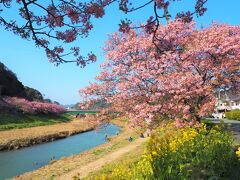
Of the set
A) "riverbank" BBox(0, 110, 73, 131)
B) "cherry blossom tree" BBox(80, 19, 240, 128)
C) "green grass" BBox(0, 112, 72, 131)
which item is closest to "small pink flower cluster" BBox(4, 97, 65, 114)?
"riverbank" BBox(0, 110, 73, 131)

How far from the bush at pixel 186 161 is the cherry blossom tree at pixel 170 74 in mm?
6113

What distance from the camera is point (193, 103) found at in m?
18.1

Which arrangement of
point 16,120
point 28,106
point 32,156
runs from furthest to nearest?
point 28,106, point 16,120, point 32,156

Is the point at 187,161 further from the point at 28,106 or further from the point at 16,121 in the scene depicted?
the point at 28,106

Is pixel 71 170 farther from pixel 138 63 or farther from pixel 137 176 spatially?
pixel 137 176

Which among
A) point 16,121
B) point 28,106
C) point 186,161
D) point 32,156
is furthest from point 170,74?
point 28,106

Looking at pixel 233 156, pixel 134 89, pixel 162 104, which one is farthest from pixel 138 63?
pixel 233 156

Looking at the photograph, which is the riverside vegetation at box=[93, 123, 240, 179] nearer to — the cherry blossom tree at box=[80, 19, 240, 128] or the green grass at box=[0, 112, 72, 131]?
the cherry blossom tree at box=[80, 19, 240, 128]

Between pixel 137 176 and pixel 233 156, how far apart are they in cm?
329

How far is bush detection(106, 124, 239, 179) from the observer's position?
6.89 metres

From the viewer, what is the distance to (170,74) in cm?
1692

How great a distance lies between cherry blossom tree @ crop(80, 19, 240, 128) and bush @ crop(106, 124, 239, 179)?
6113mm

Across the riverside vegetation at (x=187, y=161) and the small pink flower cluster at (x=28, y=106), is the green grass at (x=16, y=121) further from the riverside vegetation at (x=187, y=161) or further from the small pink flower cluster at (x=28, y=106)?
the riverside vegetation at (x=187, y=161)

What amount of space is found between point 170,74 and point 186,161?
878 centimetres
